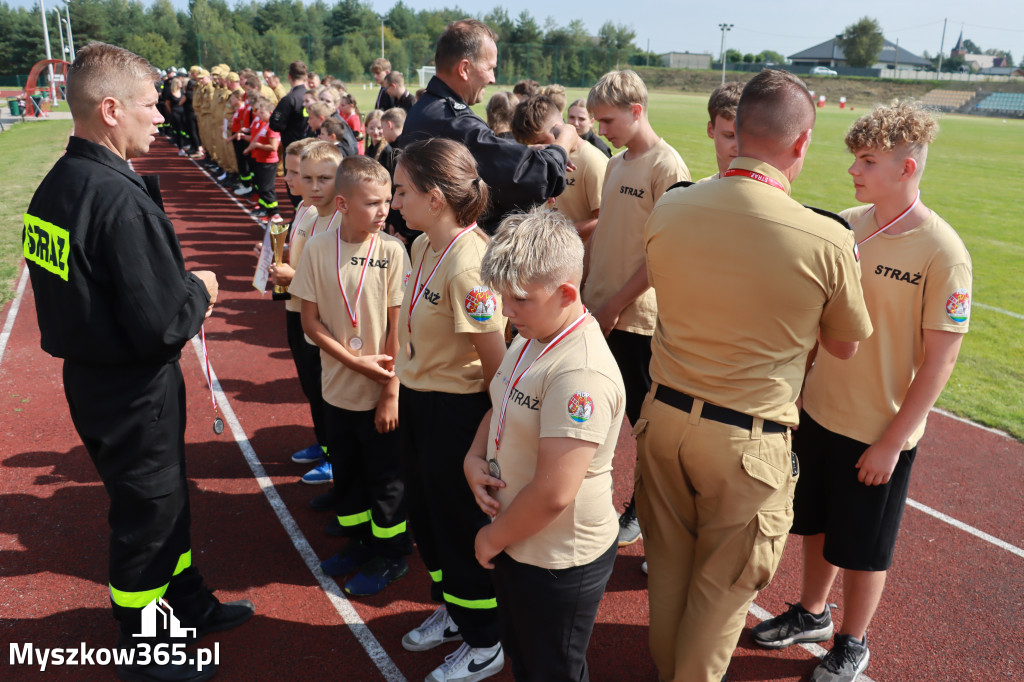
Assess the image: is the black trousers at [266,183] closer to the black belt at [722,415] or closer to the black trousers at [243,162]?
the black trousers at [243,162]

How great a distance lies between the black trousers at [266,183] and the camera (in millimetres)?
12617

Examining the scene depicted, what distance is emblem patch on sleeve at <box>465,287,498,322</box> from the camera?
2.93 m

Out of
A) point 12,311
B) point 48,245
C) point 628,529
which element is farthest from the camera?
point 12,311

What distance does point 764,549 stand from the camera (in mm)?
2551

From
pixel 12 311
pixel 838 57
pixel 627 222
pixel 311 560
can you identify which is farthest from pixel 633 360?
pixel 838 57

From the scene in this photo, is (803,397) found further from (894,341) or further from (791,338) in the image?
(791,338)

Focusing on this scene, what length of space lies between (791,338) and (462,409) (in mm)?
1390

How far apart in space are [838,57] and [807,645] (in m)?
136

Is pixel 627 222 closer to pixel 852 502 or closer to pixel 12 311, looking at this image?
pixel 852 502

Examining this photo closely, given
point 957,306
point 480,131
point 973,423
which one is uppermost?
point 480,131

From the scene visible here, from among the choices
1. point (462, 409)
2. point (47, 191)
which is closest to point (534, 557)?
point (462, 409)

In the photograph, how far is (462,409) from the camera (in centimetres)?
312

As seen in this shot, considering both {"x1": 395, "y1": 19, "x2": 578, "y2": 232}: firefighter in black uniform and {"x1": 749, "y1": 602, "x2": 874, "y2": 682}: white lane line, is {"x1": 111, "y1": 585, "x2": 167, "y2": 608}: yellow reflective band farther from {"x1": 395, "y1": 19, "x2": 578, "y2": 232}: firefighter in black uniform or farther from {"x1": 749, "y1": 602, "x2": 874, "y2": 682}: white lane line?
{"x1": 749, "y1": 602, "x2": 874, "y2": 682}: white lane line

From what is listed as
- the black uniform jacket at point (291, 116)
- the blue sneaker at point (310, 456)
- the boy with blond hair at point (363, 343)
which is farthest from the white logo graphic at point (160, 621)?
the black uniform jacket at point (291, 116)
